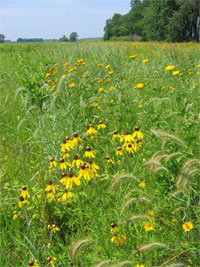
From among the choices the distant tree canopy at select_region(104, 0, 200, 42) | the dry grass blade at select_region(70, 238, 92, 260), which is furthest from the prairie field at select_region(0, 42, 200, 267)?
A: the distant tree canopy at select_region(104, 0, 200, 42)

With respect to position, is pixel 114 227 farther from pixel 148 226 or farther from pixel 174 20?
pixel 174 20

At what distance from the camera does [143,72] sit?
4.14 m

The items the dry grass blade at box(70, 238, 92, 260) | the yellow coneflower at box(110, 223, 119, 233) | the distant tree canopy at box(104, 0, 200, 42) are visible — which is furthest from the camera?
the distant tree canopy at box(104, 0, 200, 42)

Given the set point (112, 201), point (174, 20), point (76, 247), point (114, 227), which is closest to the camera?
point (76, 247)

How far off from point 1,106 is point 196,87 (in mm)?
2596

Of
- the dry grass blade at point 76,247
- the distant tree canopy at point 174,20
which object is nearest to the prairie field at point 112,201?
the dry grass blade at point 76,247

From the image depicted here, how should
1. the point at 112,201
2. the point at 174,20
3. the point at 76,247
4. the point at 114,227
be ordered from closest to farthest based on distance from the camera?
the point at 76,247 → the point at 114,227 → the point at 112,201 → the point at 174,20

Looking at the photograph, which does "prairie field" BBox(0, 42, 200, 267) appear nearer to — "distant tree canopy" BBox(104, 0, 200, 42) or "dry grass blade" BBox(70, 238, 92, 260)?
"dry grass blade" BBox(70, 238, 92, 260)

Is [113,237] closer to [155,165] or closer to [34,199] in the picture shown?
[155,165]

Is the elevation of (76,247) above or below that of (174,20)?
below

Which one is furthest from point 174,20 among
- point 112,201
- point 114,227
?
point 114,227

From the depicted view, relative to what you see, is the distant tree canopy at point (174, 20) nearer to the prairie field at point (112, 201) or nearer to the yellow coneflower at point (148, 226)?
the prairie field at point (112, 201)

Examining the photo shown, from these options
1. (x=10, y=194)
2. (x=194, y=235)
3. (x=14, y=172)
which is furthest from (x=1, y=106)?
(x=194, y=235)

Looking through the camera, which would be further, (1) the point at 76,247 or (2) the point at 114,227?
(2) the point at 114,227
